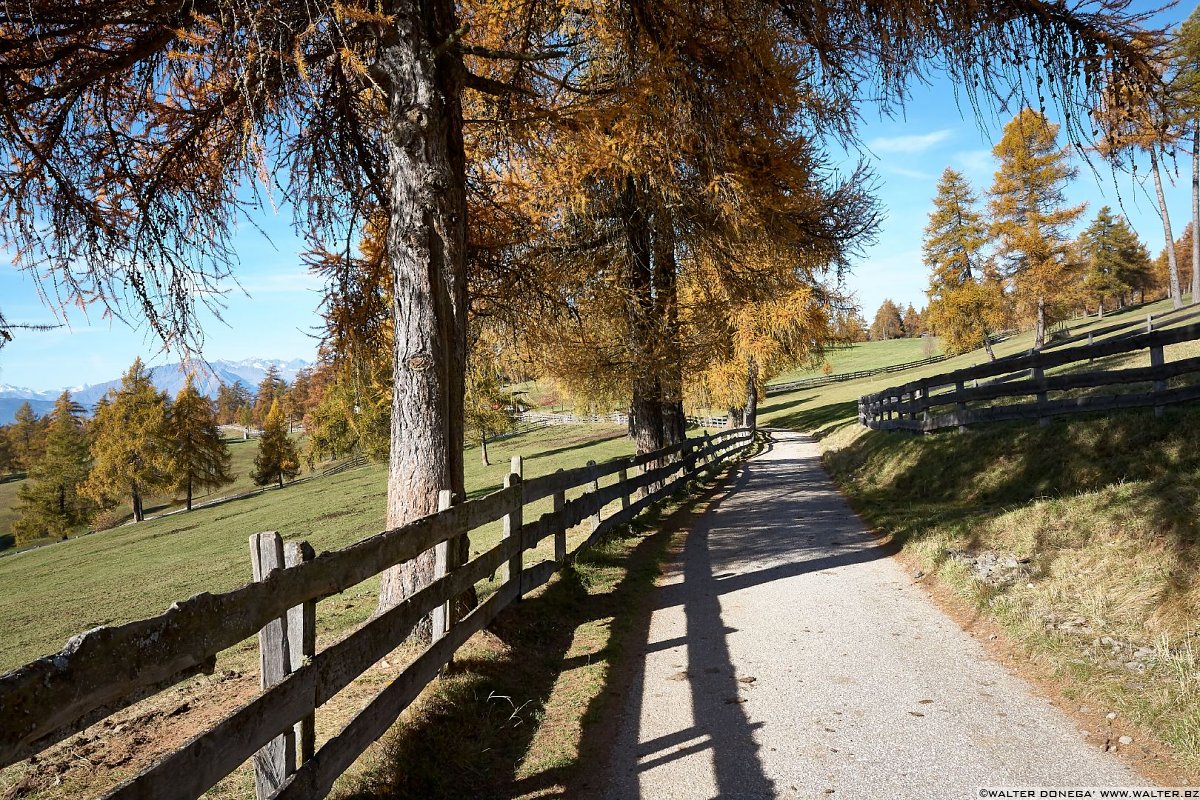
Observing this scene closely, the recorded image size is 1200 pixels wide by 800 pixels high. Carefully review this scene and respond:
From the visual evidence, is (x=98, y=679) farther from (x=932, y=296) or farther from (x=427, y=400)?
(x=932, y=296)

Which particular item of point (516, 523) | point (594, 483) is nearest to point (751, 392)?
point (594, 483)

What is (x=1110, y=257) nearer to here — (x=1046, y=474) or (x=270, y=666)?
(x=1046, y=474)

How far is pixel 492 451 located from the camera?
50.5 meters

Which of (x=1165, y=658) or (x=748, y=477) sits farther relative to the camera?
(x=748, y=477)

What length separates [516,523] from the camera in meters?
6.48

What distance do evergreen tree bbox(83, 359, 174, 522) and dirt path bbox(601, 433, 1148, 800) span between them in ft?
150

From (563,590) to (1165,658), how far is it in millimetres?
4975

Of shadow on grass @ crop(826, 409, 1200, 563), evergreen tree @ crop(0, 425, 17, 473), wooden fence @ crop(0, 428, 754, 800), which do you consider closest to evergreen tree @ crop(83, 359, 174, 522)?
shadow on grass @ crop(826, 409, 1200, 563)

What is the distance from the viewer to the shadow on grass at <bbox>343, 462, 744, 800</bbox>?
12.1ft

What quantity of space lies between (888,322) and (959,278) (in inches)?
4666

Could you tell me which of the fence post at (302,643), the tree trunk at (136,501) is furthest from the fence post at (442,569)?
the tree trunk at (136,501)

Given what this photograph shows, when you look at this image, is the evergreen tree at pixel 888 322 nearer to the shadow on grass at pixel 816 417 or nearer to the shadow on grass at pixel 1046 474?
the shadow on grass at pixel 816 417

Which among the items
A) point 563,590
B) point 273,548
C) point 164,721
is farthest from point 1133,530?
point 164,721

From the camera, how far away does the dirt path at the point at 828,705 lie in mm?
3477
